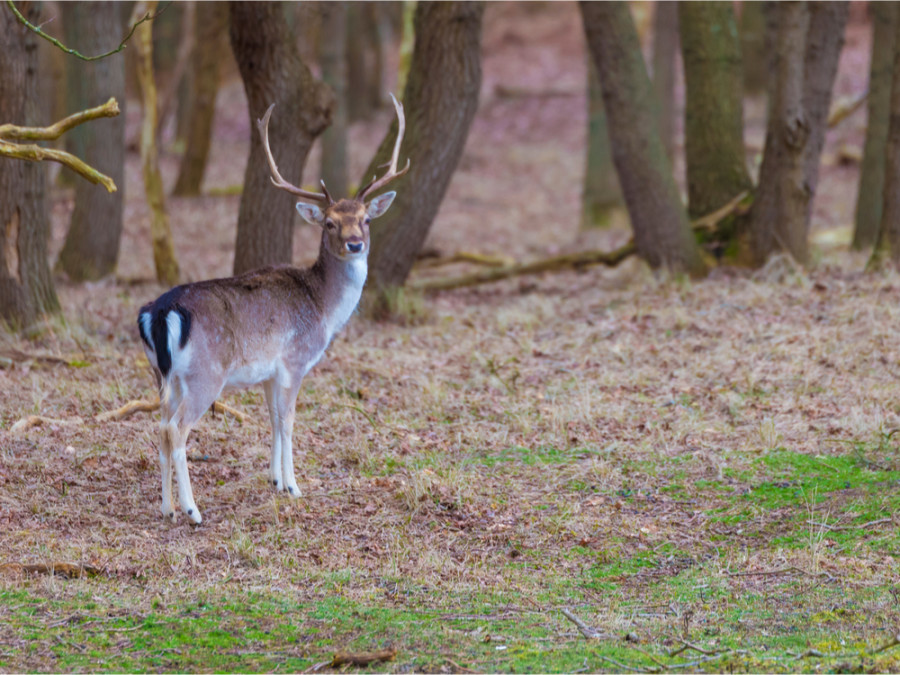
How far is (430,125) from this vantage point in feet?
35.8

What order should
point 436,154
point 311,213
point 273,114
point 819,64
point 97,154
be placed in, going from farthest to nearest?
point 97,154 → point 819,64 → point 436,154 → point 273,114 → point 311,213

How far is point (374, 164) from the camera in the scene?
10.8 m

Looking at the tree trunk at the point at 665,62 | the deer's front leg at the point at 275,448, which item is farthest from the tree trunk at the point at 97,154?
the tree trunk at the point at 665,62

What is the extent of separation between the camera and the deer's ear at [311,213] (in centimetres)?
684

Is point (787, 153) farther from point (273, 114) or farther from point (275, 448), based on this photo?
point (275, 448)

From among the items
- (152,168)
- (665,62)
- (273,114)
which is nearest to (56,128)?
(273,114)

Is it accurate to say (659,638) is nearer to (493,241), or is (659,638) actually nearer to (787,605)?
(787,605)

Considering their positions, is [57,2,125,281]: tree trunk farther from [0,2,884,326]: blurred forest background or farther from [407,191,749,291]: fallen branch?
[407,191,749,291]: fallen branch

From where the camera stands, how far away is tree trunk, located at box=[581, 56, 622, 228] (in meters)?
18.2

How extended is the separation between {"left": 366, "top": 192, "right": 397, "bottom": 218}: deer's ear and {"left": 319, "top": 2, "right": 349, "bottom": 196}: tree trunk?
10.3 metres

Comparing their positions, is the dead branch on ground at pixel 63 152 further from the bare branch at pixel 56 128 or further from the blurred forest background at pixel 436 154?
the blurred forest background at pixel 436 154

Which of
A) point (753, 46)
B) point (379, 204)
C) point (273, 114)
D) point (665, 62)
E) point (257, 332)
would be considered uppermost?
Result: point (753, 46)

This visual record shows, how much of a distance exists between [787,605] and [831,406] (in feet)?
10.4

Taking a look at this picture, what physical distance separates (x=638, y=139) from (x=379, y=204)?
541 centimetres
